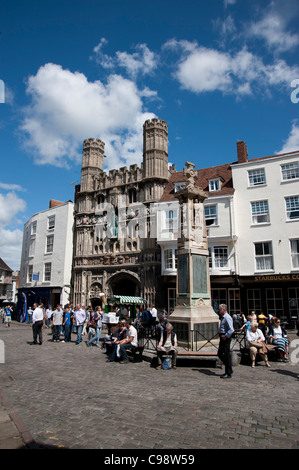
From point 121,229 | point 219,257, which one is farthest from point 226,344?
point 121,229

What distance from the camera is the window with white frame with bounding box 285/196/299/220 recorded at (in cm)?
2269

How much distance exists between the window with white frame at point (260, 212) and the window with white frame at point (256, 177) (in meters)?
1.65

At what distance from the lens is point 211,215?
82.4 ft

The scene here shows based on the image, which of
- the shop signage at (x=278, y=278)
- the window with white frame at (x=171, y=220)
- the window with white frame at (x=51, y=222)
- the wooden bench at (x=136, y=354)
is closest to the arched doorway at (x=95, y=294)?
the window with white frame at (x=171, y=220)

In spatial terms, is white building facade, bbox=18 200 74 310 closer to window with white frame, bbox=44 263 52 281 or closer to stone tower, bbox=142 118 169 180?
window with white frame, bbox=44 263 52 281

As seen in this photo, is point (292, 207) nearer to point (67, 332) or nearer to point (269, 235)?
point (269, 235)

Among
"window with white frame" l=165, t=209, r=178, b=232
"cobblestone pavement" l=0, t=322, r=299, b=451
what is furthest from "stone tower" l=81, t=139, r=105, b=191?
"cobblestone pavement" l=0, t=322, r=299, b=451

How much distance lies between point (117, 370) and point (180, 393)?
2985mm

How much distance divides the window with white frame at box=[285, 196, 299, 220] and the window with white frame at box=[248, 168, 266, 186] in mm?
2446

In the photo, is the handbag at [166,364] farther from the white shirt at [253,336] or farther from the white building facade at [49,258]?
the white building facade at [49,258]

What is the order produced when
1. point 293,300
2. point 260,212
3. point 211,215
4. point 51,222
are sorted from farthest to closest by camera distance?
point 51,222, point 211,215, point 260,212, point 293,300

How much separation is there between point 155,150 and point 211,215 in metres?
9.10

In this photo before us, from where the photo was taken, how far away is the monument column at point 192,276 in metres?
11.6
